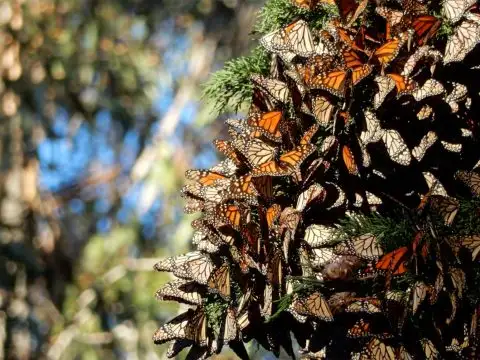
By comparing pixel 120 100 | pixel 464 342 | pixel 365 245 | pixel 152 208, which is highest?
pixel 120 100

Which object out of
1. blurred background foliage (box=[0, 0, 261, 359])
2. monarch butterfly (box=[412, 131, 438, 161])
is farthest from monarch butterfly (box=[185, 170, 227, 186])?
blurred background foliage (box=[0, 0, 261, 359])

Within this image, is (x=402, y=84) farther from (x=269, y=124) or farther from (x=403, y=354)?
(x=403, y=354)

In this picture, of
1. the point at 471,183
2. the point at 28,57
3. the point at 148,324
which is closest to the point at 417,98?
the point at 471,183

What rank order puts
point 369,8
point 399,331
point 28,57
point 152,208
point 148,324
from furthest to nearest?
1. point 152,208
2. point 28,57
3. point 148,324
4. point 369,8
5. point 399,331

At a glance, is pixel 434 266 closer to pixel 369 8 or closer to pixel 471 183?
pixel 471 183

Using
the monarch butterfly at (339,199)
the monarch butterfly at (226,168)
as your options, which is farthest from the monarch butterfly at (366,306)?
the monarch butterfly at (226,168)

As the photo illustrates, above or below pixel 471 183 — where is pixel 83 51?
above

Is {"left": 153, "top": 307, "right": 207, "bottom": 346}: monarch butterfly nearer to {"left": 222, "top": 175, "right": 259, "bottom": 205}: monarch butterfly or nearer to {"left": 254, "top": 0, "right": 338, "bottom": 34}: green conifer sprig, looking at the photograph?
{"left": 222, "top": 175, "right": 259, "bottom": 205}: monarch butterfly
